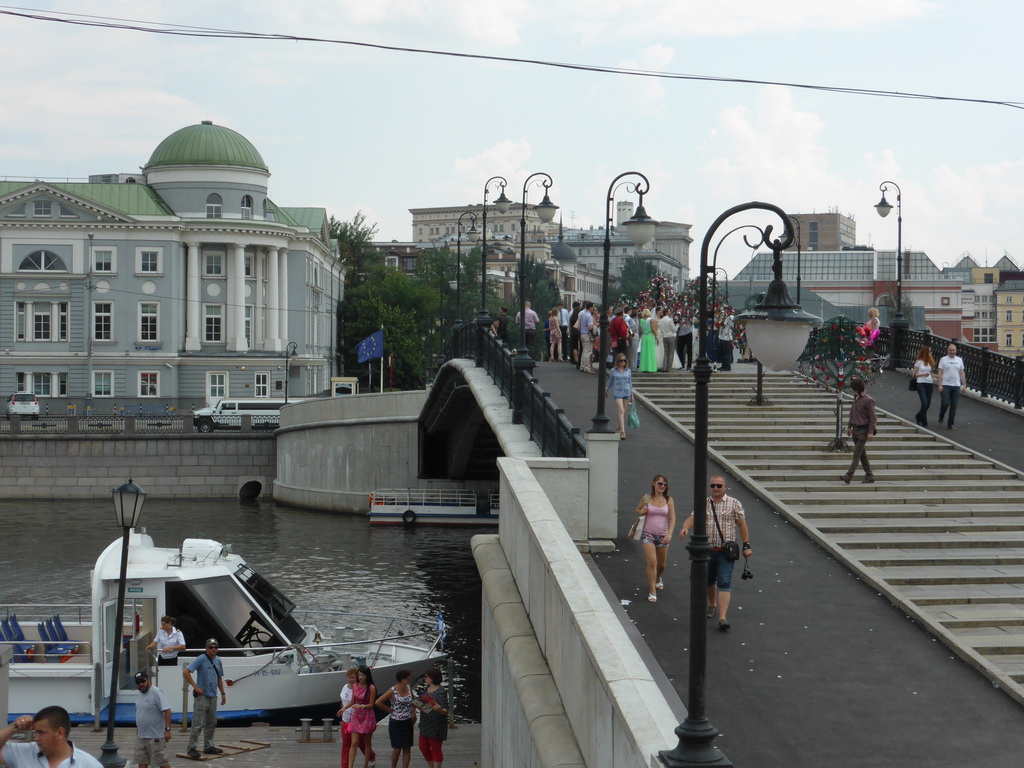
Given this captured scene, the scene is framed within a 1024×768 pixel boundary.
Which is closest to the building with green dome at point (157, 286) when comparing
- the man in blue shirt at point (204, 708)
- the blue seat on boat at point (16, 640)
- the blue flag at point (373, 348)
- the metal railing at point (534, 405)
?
the blue flag at point (373, 348)

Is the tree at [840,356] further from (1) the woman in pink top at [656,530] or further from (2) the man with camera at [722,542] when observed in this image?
(2) the man with camera at [722,542]

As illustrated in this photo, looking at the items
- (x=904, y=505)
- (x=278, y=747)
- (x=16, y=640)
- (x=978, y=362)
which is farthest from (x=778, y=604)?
(x=978, y=362)

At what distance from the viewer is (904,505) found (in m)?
15.8

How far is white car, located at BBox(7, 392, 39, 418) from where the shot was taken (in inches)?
2298

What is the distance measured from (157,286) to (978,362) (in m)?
48.5

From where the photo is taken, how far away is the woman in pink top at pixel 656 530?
11633 millimetres

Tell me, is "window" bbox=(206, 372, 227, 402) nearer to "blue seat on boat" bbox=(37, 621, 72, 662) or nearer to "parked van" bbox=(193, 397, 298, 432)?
"parked van" bbox=(193, 397, 298, 432)

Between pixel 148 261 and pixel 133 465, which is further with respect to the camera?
pixel 148 261

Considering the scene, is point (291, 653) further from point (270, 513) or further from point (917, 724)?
point (270, 513)

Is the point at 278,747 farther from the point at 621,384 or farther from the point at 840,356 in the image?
the point at 840,356

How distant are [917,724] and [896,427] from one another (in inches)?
489

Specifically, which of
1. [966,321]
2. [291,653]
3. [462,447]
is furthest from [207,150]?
[966,321]

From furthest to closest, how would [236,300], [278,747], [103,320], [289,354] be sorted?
[289,354]
[236,300]
[103,320]
[278,747]

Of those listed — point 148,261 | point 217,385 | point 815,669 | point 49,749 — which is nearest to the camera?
point 49,749
